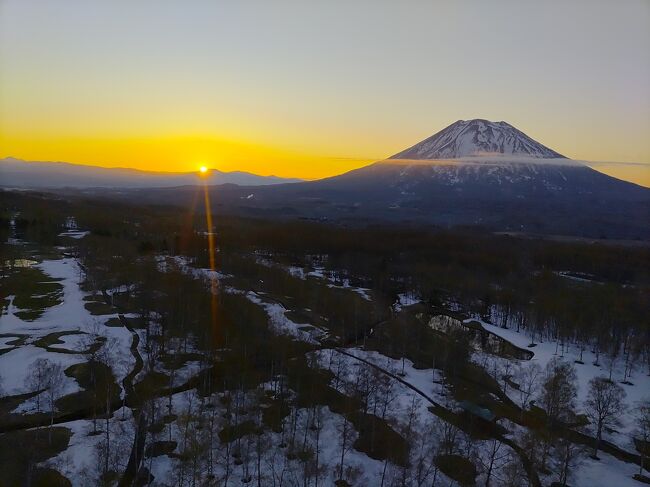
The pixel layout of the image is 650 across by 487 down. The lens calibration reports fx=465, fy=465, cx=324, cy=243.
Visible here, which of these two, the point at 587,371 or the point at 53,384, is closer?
the point at 53,384

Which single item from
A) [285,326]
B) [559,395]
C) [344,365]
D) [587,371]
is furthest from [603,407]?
[285,326]

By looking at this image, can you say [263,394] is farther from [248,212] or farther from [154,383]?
[248,212]

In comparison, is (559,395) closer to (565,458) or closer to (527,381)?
(527,381)

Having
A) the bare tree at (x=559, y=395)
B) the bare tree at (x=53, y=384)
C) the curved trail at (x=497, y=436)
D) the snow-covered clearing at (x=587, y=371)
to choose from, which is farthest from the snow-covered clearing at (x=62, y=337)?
the snow-covered clearing at (x=587, y=371)

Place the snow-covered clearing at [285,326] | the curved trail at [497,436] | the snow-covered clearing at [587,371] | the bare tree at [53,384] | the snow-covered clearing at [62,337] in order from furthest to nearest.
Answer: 1. the snow-covered clearing at [285,326]
2. the snow-covered clearing at [62,337]
3. the snow-covered clearing at [587,371]
4. the bare tree at [53,384]
5. the curved trail at [497,436]

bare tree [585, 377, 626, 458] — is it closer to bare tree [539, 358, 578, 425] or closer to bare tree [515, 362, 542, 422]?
bare tree [539, 358, 578, 425]

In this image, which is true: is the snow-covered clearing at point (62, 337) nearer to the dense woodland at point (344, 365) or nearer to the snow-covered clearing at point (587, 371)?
the dense woodland at point (344, 365)

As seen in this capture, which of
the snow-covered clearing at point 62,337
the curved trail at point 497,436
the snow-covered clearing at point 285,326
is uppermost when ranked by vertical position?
the snow-covered clearing at point 62,337
